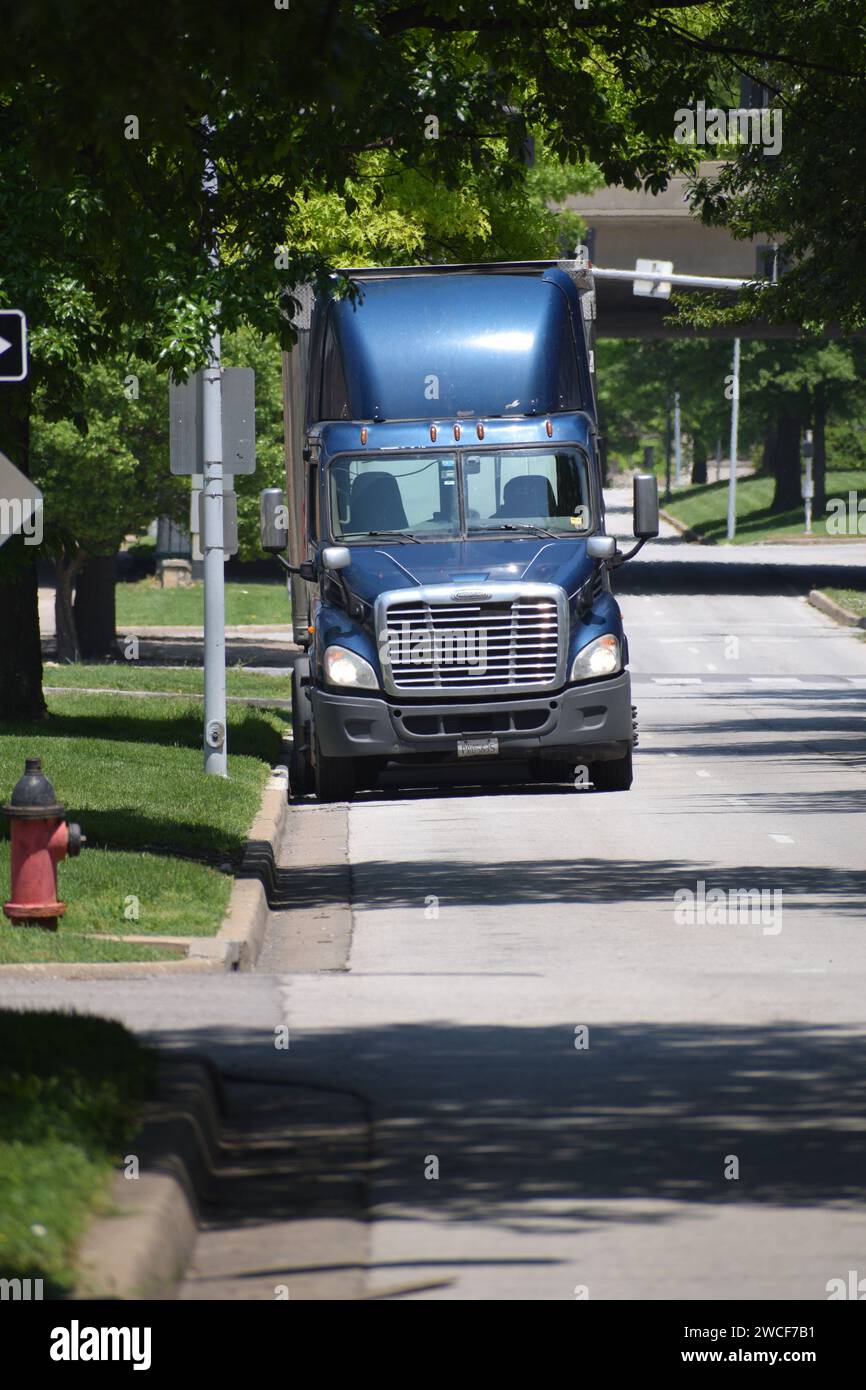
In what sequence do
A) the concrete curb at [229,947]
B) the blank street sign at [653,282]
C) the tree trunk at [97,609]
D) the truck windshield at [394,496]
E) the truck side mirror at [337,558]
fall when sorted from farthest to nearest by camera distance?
1. the tree trunk at [97,609]
2. the blank street sign at [653,282]
3. the truck windshield at [394,496]
4. the truck side mirror at [337,558]
5. the concrete curb at [229,947]

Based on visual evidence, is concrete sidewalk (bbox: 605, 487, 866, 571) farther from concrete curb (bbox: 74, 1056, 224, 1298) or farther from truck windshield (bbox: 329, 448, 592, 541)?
concrete curb (bbox: 74, 1056, 224, 1298)

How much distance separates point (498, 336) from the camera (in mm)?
18328

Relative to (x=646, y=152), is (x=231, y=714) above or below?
below

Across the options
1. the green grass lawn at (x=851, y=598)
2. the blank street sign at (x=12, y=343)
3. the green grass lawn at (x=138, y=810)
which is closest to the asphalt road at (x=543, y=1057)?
the green grass lawn at (x=138, y=810)

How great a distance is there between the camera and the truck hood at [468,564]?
1733 cm

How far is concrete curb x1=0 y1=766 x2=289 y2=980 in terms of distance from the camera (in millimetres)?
11570

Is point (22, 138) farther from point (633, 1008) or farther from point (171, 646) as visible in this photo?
point (171, 646)

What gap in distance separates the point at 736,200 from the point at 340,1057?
21374mm

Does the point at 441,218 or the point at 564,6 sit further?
the point at 441,218

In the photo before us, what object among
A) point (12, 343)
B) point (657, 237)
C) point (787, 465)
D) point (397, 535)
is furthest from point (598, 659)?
point (787, 465)

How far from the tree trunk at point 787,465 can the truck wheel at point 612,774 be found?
71.1 meters

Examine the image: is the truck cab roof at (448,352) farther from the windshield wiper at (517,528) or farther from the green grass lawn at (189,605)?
the green grass lawn at (189,605)

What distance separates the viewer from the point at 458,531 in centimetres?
1789
